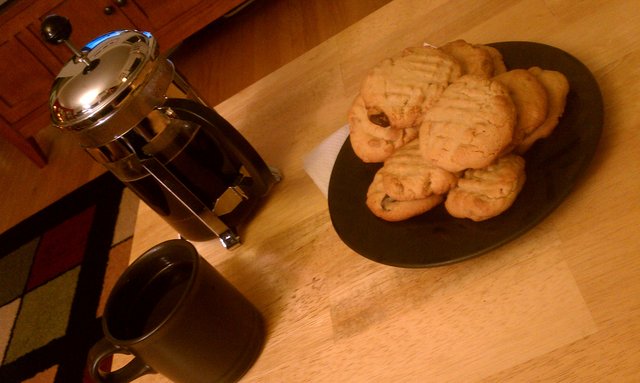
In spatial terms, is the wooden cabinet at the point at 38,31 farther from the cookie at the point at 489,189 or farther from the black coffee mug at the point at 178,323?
the cookie at the point at 489,189

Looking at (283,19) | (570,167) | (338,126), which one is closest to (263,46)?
(283,19)

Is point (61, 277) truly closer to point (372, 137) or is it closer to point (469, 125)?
point (372, 137)

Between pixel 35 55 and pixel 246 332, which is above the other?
pixel 35 55

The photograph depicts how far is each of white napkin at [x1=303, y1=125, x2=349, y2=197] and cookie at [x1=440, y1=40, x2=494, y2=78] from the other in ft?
0.70

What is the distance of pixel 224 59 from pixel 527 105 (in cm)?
224

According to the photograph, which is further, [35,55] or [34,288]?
[35,55]

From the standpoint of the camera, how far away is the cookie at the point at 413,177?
19.4 inches

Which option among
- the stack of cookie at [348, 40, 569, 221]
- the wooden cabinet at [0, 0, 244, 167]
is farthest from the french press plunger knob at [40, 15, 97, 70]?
the wooden cabinet at [0, 0, 244, 167]

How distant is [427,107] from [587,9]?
311 millimetres

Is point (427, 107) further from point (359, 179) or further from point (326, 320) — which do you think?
point (326, 320)

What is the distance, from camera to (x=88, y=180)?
2295 mm

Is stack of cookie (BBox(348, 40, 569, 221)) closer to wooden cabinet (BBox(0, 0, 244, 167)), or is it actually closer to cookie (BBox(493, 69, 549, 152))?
cookie (BBox(493, 69, 549, 152))

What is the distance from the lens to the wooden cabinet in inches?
82.4

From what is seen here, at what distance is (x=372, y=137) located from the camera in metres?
0.58
